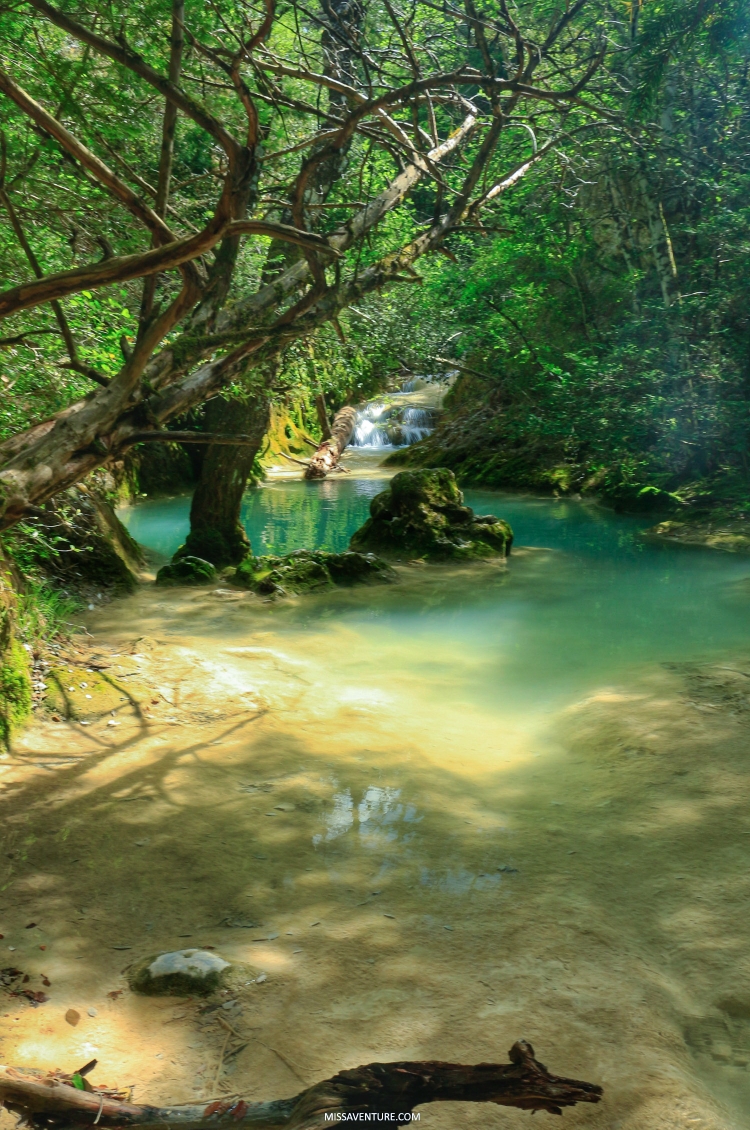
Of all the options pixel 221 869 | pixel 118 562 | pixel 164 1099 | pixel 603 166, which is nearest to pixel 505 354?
pixel 603 166

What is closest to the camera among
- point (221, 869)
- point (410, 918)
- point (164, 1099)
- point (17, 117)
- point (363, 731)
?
point (164, 1099)

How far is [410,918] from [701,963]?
113 cm

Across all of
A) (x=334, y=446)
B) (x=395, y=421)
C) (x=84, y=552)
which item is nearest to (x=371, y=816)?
Result: (x=84, y=552)

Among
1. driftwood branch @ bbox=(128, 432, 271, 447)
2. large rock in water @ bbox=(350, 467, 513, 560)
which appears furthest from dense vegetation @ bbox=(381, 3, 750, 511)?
driftwood branch @ bbox=(128, 432, 271, 447)

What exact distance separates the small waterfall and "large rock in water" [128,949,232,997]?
24.5m

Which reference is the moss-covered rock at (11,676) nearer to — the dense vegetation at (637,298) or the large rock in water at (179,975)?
the large rock in water at (179,975)

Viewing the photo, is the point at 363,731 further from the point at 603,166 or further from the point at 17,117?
the point at 603,166

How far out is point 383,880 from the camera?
13.3ft

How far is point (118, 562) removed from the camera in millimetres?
9242

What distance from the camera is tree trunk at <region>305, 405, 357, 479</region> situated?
74.2ft

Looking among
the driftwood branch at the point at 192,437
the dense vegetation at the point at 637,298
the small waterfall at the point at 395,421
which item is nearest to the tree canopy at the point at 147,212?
the driftwood branch at the point at 192,437

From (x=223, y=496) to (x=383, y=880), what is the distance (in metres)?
7.93

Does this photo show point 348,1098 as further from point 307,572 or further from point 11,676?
point 307,572

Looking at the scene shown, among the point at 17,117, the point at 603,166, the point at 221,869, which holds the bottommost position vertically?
the point at 221,869
